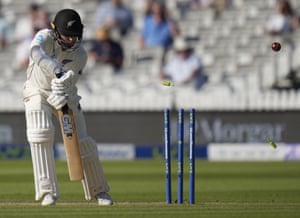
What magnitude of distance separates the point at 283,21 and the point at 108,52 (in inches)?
117

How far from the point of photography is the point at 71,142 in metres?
8.61

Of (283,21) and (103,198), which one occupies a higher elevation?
(283,21)

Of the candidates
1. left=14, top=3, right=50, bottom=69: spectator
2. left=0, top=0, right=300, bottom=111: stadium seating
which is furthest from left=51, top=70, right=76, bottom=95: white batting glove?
left=14, top=3, right=50, bottom=69: spectator

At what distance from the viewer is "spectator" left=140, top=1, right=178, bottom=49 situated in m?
19.8

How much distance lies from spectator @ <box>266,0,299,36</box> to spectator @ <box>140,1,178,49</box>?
1.65m

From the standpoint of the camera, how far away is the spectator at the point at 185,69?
19.2 metres

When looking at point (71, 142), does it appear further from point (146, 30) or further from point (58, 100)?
point (146, 30)

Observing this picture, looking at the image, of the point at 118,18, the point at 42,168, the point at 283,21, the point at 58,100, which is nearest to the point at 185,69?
the point at 283,21

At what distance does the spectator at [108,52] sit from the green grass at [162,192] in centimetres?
267

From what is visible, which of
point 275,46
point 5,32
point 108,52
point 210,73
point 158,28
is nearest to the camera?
point 275,46

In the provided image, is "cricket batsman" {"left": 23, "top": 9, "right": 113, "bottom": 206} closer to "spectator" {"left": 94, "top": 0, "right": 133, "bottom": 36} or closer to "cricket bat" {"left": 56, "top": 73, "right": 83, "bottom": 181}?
"cricket bat" {"left": 56, "top": 73, "right": 83, "bottom": 181}

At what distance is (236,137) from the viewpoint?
61.6 feet

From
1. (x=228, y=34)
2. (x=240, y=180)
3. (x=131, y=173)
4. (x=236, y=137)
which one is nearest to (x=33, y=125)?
(x=240, y=180)

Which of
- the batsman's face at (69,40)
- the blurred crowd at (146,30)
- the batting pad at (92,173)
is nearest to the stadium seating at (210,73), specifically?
the blurred crowd at (146,30)
